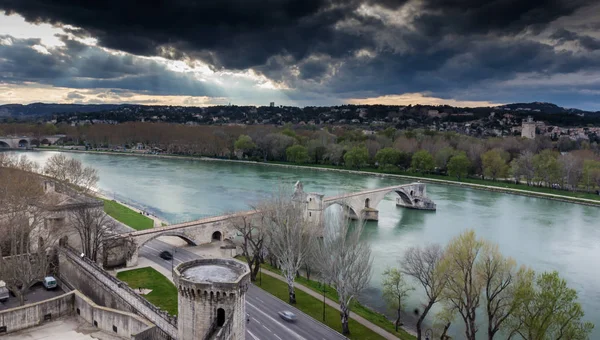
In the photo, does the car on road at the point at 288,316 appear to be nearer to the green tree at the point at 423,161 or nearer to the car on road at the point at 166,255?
the car on road at the point at 166,255

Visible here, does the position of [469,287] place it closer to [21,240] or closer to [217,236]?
[217,236]

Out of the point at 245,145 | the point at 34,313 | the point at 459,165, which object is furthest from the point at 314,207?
the point at 245,145

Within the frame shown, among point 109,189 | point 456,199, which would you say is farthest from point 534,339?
point 109,189

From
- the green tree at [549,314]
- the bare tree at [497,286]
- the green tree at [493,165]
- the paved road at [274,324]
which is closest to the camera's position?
the green tree at [549,314]

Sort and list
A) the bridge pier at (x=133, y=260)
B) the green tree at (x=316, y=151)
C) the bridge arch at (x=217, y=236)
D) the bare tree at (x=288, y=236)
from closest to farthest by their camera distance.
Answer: the bare tree at (x=288, y=236), the bridge pier at (x=133, y=260), the bridge arch at (x=217, y=236), the green tree at (x=316, y=151)

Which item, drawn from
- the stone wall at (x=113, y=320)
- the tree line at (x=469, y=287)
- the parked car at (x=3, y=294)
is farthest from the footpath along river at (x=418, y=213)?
the parked car at (x=3, y=294)

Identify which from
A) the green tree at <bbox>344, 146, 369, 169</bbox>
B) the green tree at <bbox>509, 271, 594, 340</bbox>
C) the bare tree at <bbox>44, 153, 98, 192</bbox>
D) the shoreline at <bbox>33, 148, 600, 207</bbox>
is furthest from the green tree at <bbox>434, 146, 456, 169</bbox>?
the green tree at <bbox>509, 271, 594, 340</bbox>
